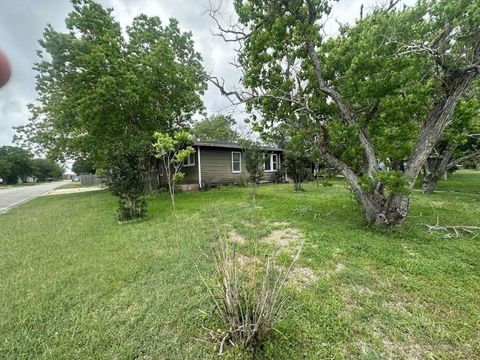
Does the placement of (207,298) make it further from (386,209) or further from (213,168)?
(213,168)

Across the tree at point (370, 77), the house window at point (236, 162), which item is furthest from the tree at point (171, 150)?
the house window at point (236, 162)

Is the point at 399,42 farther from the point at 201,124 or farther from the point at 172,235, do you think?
the point at 201,124

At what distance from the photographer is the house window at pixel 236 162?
53.3ft

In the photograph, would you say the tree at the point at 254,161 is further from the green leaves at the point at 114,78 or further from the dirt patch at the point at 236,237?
the dirt patch at the point at 236,237

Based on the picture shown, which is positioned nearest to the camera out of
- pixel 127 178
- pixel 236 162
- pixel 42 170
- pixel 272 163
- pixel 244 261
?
pixel 244 261

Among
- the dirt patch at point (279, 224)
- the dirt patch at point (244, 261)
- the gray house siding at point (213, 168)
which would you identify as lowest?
the dirt patch at point (244, 261)

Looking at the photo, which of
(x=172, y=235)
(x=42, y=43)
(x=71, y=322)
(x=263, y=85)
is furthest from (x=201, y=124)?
(x=71, y=322)

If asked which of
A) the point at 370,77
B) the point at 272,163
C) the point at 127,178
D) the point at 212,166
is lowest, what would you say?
the point at 127,178

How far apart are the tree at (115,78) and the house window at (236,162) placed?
410cm

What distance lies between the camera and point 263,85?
669cm

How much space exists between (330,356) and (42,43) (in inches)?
577

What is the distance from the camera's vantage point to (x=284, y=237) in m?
4.65

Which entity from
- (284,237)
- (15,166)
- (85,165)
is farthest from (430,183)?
(15,166)

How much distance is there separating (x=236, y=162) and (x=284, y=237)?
39.5 feet
